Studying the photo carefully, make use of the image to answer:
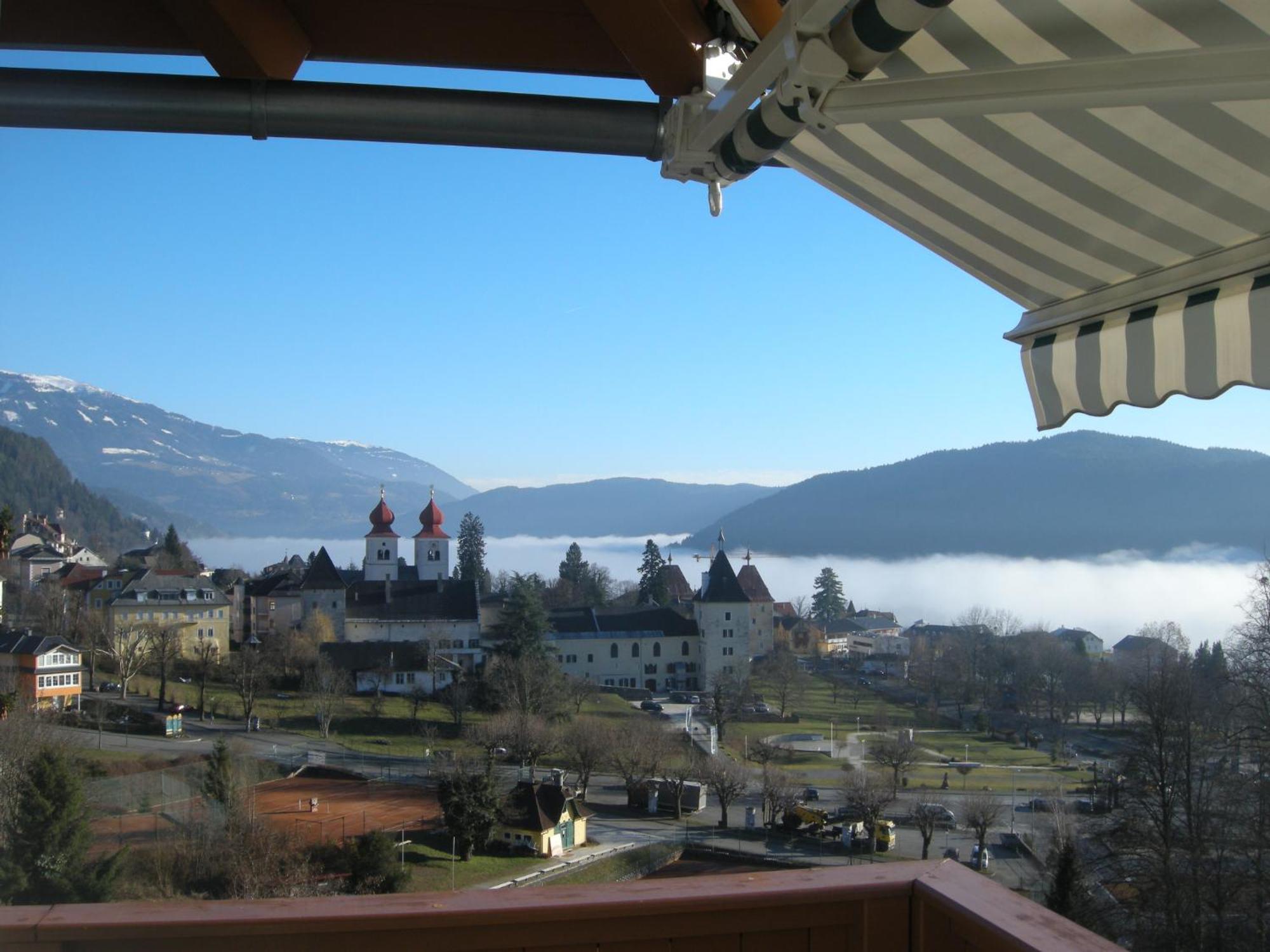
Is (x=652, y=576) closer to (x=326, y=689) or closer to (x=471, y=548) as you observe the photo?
(x=471, y=548)

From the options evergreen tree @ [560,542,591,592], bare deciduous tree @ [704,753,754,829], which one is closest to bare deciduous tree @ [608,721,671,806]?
bare deciduous tree @ [704,753,754,829]

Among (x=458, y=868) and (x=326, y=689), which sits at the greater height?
(x=326, y=689)

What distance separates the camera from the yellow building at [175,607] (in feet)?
52.6

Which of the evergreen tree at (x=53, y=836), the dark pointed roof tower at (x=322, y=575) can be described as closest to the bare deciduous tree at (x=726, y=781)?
the evergreen tree at (x=53, y=836)

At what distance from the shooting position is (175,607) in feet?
58.3

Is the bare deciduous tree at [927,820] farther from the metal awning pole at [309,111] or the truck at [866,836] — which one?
the metal awning pole at [309,111]

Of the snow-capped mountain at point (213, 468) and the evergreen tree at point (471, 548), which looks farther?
the evergreen tree at point (471, 548)

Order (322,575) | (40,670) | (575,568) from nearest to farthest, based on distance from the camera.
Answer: (40,670) < (322,575) < (575,568)

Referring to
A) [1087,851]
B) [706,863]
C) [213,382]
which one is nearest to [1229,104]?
[1087,851]

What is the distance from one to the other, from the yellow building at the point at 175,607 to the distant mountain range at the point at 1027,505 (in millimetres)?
15289

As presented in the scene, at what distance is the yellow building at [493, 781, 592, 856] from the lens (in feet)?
31.3

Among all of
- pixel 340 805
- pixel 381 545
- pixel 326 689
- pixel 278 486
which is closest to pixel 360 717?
pixel 326 689

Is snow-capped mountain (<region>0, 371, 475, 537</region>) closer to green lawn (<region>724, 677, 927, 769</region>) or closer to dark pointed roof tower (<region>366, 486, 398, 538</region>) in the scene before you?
dark pointed roof tower (<region>366, 486, 398, 538</region>)

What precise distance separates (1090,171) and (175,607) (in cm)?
1933
